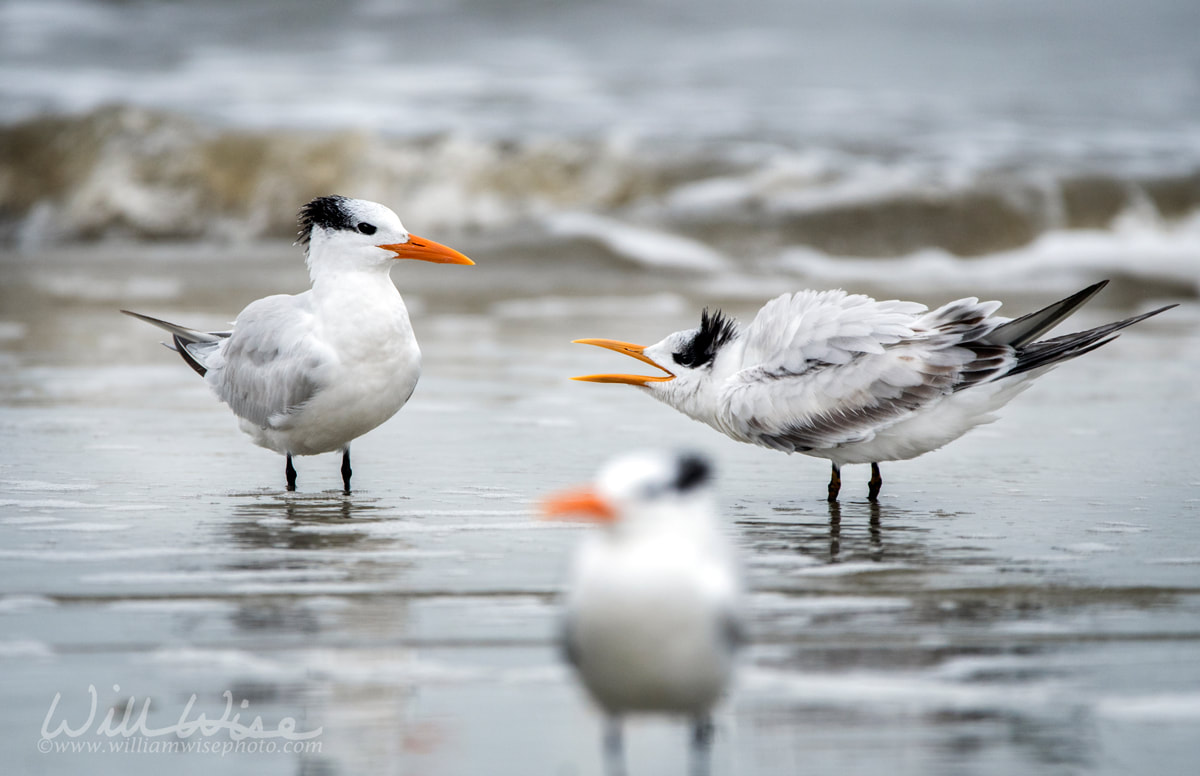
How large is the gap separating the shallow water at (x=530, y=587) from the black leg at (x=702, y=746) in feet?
0.08

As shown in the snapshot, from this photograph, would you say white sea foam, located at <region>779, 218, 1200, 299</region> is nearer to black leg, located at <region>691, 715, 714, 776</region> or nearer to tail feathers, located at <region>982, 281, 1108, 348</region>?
tail feathers, located at <region>982, 281, 1108, 348</region>

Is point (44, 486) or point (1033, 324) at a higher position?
point (1033, 324)

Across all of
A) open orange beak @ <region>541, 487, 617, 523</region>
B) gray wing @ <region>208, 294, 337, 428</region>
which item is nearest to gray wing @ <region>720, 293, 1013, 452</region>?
gray wing @ <region>208, 294, 337, 428</region>

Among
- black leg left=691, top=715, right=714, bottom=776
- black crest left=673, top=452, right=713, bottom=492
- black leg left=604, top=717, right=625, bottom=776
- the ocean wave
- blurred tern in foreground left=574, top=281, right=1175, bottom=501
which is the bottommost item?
black leg left=691, top=715, right=714, bottom=776

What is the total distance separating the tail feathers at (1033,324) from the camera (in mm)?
4211

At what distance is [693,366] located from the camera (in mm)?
Answer: 4918

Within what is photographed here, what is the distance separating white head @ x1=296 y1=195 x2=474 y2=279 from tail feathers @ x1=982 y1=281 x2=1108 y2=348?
73.0 inches

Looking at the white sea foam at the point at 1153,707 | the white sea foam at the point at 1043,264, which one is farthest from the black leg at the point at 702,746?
the white sea foam at the point at 1043,264

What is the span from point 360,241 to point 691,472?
2.72 metres

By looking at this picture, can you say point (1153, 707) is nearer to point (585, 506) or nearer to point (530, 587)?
point (585, 506)

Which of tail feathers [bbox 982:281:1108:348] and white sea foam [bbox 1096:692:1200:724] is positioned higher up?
tail feathers [bbox 982:281:1108:348]

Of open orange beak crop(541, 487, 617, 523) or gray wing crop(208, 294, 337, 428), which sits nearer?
open orange beak crop(541, 487, 617, 523)

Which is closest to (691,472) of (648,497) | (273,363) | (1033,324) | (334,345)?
(648,497)

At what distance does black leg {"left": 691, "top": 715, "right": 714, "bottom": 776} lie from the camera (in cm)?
247
